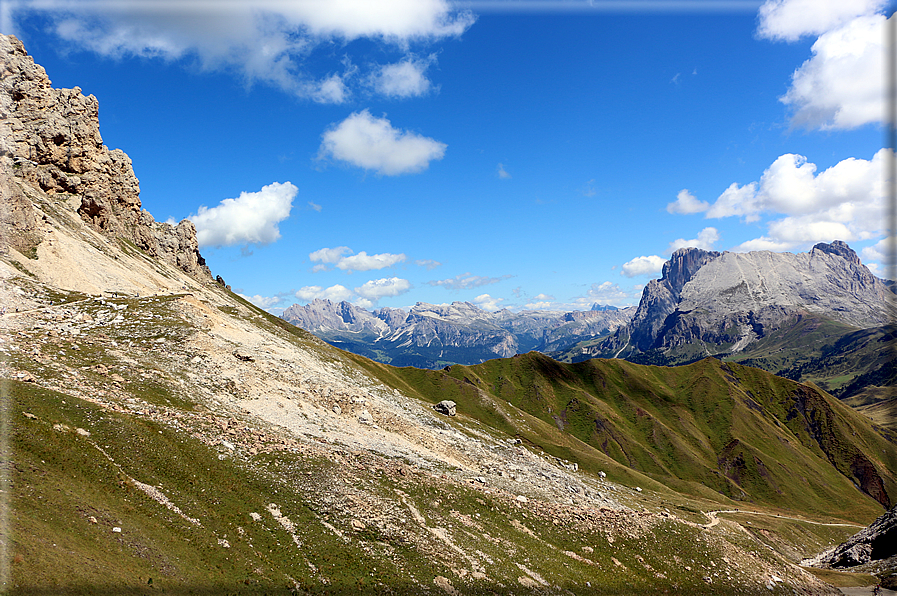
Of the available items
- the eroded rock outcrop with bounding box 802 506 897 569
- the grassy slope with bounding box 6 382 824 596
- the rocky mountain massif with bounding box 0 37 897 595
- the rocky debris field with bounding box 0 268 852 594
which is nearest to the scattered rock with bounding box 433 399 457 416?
the rocky mountain massif with bounding box 0 37 897 595

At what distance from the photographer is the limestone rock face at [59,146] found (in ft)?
405

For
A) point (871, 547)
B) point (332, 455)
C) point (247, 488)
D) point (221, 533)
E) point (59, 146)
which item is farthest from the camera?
point (59, 146)

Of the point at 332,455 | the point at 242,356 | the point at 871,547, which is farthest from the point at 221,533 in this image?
the point at 871,547

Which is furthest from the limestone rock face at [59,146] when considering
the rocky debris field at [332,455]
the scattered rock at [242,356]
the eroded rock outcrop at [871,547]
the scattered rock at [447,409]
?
the eroded rock outcrop at [871,547]

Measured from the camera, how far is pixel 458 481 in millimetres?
52469

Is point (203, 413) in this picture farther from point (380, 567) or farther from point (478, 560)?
point (478, 560)

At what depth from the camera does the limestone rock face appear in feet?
405

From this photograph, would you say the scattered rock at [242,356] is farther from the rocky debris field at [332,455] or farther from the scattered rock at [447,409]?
the scattered rock at [447,409]

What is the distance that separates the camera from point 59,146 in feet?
438

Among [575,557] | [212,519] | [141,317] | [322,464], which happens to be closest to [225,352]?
[141,317]

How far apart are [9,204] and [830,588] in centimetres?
15243

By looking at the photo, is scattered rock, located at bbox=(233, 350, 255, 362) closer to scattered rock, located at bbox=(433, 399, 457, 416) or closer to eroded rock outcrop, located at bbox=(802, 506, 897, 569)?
scattered rock, located at bbox=(433, 399, 457, 416)

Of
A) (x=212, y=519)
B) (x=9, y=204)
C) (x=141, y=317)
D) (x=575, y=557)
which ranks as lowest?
(x=575, y=557)

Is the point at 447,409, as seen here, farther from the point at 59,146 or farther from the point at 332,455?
the point at 59,146
